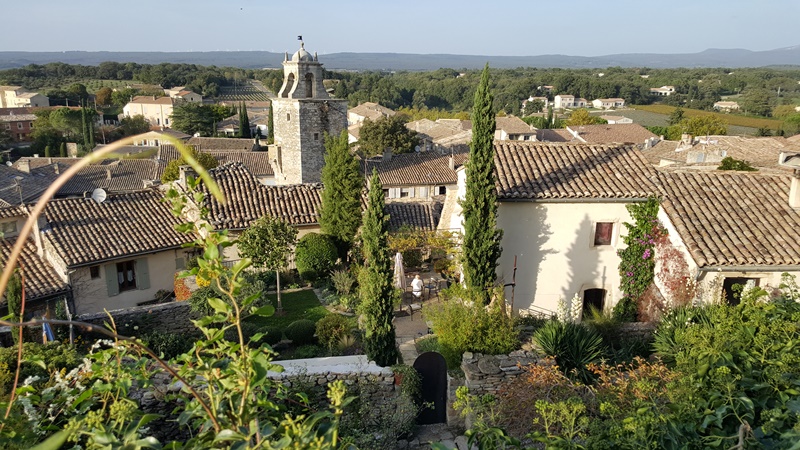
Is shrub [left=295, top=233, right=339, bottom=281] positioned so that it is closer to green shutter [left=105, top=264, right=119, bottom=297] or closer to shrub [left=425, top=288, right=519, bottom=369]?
green shutter [left=105, top=264, right=119, bottom=297]

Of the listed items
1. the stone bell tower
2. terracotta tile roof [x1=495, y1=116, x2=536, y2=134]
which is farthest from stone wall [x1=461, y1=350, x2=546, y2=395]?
terracotta tile roof [x1=495, y1=116, x2=536, y2=134]

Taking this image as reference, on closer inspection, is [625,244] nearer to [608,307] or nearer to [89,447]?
[608,307]

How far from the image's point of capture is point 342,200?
62.1 feet

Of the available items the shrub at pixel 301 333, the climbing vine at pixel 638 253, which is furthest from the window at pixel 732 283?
the shrub at pixel 301 333

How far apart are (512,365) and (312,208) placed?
12.6 m

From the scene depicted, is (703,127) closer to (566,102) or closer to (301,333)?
(566,102)

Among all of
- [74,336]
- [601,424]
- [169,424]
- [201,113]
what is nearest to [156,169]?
[201,113]

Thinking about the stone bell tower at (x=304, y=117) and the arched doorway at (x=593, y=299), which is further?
the stone bell tower at (x=304, y=117)

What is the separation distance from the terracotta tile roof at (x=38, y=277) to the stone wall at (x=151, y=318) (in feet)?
12.5

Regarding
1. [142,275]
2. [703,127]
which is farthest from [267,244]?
[703,127]

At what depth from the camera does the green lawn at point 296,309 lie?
1434 centimetres

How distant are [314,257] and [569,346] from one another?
379 inches

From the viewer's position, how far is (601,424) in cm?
577

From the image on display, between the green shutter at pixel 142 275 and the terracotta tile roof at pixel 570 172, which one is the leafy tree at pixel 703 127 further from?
the green shutter at pixel 142 275
